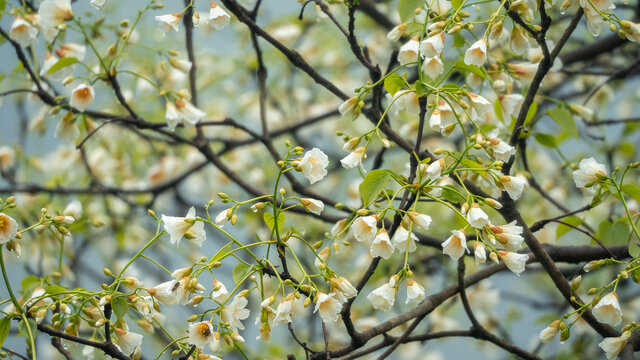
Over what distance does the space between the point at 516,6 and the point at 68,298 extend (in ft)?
2.45

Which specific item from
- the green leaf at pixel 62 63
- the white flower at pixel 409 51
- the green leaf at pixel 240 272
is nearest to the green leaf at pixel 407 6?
the white flower at pixel 409 51

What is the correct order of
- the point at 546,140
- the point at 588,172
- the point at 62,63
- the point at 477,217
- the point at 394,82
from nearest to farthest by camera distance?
the point at 477,217, the point at 394,82, the point at 588,172, the point at 62,63, the point at 546,140

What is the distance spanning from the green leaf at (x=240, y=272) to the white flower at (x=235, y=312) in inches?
1.0

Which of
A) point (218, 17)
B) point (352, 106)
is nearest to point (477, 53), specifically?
point (352, 106)

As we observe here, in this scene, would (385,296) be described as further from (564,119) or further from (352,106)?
(564,119)

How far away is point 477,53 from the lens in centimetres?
95

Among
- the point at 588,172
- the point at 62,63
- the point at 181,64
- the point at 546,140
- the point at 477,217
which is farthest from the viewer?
the point at 181,64

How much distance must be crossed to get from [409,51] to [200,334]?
0.53 m

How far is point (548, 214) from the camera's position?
252 cm

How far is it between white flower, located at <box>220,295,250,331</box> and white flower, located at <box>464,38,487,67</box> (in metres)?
0.47

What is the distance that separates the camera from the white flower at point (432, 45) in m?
0.90

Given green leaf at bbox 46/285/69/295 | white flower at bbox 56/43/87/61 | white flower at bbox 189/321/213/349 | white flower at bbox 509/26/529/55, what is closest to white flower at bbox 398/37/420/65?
white flower at bbox 509/26/529/55

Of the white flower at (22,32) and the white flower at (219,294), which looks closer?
the white flower at (219,294)

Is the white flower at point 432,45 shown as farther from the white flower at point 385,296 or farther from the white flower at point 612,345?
the white flower at point 612,345
